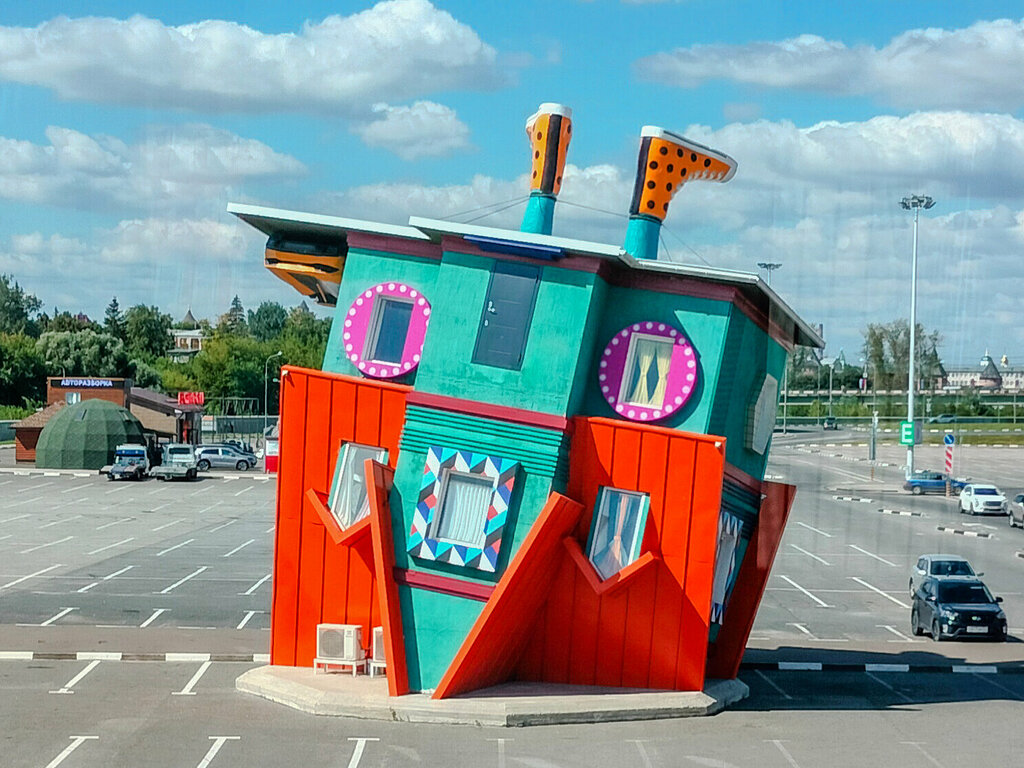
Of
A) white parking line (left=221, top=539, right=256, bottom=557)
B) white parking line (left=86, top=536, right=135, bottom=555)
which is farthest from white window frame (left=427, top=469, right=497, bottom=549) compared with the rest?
white parking line (left=86, top=536, right=135, bottom=555)

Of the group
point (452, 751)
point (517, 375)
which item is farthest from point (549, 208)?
point (452, 751)

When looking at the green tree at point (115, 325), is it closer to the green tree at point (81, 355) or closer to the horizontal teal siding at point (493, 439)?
the green tree at point (81, 355)

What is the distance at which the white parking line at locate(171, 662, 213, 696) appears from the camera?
1936 centimetres

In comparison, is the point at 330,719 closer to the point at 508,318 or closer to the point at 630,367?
the point at 508,318

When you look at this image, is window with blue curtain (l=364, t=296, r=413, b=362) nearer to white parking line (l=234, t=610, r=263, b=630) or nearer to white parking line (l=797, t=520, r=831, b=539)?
white parking line (l=234, t=610, r=263, b=630)

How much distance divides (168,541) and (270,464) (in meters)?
14.8

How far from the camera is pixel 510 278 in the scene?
18750 millimetres

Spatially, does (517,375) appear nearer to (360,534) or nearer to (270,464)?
(360,534)

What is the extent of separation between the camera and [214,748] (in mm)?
16125

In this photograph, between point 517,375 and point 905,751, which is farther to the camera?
point 517,375

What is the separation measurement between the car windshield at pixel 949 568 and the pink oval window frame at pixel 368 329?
15081 millimetres

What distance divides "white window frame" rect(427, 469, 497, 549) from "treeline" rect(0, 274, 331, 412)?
5053 cm

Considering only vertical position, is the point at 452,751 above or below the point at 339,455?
below

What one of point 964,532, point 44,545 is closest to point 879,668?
point 44,545
